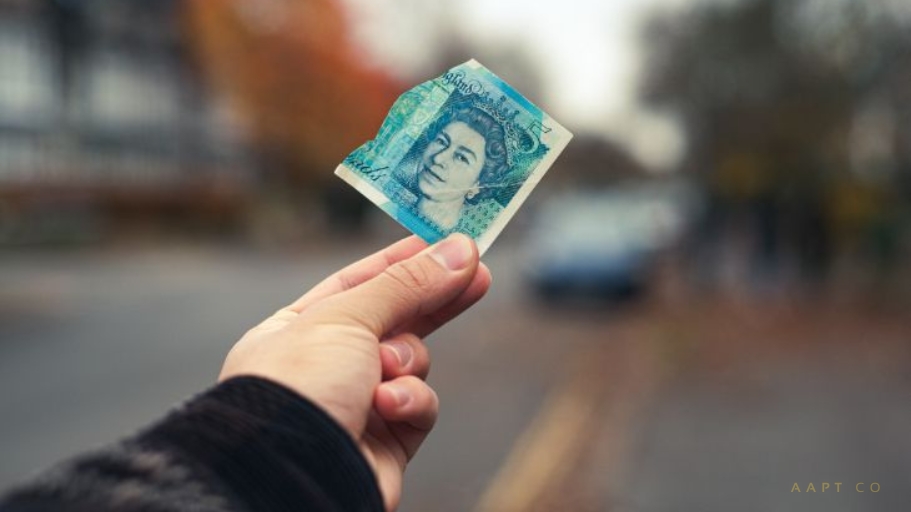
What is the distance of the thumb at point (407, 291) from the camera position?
1783mm

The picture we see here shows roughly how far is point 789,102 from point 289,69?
77.0ft

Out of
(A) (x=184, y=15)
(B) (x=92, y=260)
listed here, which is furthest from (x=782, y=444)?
(A) (x=184, y=15)

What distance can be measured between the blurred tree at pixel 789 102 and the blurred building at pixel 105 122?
67.2 ft

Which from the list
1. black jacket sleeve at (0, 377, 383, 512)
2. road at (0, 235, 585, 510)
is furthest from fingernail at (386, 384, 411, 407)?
road at (0, 235, 585, 510)

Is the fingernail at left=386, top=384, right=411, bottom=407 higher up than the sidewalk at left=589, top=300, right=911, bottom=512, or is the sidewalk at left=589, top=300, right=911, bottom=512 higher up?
the sidewalk at left=589, top=300, right=911, bottom=512

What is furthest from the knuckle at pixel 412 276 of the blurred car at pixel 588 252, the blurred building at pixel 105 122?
the blurred building at pixel 105 122

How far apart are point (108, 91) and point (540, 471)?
3588cm

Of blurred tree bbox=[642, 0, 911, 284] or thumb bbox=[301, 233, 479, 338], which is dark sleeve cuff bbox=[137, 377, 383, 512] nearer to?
thumb bbox=[301, 233, 479, 338]

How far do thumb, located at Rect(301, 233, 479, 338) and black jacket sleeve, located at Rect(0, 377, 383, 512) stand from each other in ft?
1.00

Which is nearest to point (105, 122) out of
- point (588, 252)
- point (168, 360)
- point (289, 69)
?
point (289, 69)

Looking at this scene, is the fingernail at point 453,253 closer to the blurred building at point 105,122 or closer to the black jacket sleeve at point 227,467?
the black jacket sleeve at point 227,467

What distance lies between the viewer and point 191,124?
42.2 meters

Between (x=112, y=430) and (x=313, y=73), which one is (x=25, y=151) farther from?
(x=112, y=430)

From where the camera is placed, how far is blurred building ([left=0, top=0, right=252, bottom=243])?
3334 cm
